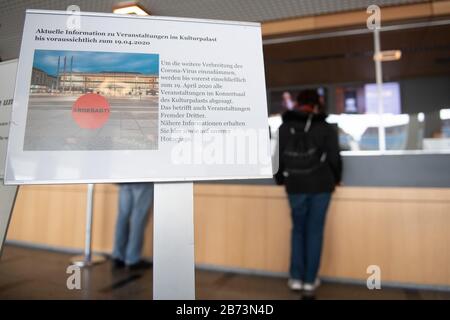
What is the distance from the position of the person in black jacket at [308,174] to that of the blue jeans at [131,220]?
4.26 ft

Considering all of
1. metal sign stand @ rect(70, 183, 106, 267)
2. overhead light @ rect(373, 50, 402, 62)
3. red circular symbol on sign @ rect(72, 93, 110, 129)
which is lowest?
metal sign stand @ rect(70, 183, 106, 267)

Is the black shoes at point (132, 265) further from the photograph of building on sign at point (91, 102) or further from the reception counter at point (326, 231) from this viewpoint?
the photograph of building on sign at point (91, 102)

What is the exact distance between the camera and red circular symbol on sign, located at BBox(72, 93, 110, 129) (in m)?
1.15

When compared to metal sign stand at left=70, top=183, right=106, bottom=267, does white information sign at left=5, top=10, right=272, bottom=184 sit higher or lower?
higher

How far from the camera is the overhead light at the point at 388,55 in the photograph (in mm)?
3812

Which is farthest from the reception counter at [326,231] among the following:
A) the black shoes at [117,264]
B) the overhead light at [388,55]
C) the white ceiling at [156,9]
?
the overhead light at [388,55]

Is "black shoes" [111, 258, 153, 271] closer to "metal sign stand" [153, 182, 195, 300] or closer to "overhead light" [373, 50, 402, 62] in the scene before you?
"metal sign stand" [153, 182, 195, 300]

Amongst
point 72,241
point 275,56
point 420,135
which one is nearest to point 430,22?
point 420,135

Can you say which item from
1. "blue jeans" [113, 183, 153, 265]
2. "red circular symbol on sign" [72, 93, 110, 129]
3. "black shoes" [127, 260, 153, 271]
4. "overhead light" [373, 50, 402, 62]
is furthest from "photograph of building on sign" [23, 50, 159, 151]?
"overhead light" [373, 50, 402, 62]

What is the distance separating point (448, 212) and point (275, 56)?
2813 millimetres

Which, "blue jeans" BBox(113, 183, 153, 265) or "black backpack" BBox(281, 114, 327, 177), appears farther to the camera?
"blue jeans" BBox(113, 183, 153, 265)

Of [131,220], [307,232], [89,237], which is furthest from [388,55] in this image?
[89,237]

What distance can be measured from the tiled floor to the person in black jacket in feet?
0.69

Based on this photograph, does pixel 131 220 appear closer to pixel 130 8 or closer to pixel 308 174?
pixel 308 174
